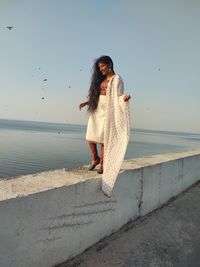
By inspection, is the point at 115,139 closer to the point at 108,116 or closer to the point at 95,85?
the point at 108,116

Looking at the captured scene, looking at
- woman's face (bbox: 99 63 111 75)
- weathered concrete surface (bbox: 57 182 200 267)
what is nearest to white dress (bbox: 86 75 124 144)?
woman's face (bbox: 99 63 111 75)

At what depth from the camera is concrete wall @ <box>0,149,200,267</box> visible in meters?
2.90

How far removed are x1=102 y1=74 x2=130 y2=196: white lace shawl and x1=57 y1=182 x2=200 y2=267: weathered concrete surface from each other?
0.74 m

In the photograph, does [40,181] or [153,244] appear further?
[153,244]

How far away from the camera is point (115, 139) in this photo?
405cm

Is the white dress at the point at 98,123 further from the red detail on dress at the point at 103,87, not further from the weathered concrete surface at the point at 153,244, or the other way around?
the weathered concrete surface at the point at 153,244

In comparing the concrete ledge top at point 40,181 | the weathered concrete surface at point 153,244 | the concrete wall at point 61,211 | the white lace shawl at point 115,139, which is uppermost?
the white lace shawl at point 115,139

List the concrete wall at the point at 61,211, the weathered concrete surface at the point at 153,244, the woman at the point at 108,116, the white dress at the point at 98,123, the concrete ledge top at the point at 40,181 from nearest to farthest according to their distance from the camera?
the concrete wall at the point at 61,211 → the concrete ledge top at the point at 40,181 → the weathered concrete surface at the point at 153,244 → the woman at the point at 108,116 → the white dress at the point at 98,123

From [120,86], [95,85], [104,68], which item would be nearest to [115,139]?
[120,86]

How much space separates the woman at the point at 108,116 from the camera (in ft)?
13.2

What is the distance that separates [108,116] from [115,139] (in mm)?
294

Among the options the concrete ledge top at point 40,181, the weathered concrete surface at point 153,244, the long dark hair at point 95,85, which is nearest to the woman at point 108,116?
the long dark hair at point 95,85

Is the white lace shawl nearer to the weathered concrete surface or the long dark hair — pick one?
the long dark hair

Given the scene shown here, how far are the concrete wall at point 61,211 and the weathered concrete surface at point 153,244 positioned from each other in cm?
12
